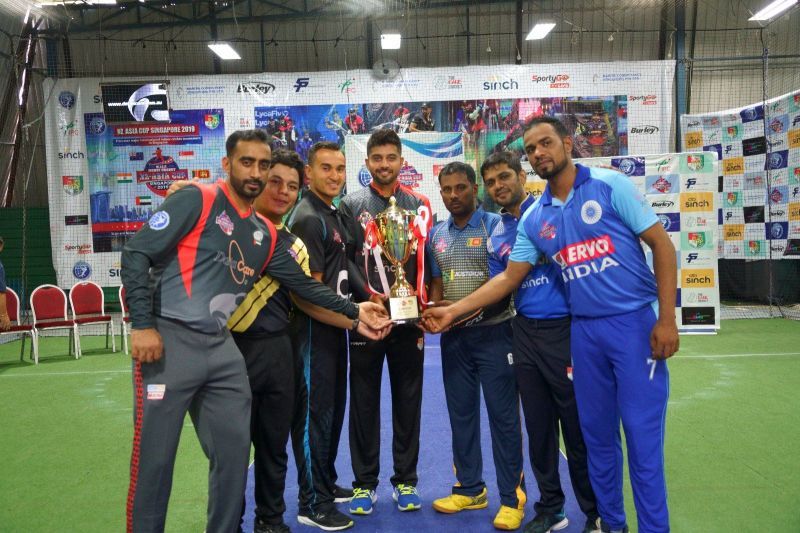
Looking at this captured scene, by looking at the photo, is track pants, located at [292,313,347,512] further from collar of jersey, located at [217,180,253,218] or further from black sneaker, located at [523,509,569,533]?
black sneaker, located at [523,509,569,533]

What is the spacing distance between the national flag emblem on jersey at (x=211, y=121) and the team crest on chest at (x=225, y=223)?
10836mm

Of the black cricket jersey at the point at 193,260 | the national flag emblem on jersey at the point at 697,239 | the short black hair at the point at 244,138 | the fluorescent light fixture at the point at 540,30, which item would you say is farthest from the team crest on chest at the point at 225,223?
the fluorescent light fixture at the point at 540,30

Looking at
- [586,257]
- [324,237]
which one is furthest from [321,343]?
[586,257]

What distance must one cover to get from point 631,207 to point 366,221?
1.56m

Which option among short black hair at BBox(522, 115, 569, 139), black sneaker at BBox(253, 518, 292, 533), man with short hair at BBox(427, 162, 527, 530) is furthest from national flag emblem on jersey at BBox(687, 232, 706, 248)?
black sneaker at BBox(253, 518, 292, 533)

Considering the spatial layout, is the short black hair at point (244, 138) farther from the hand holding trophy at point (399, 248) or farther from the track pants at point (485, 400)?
the track pants at point (485, 400)

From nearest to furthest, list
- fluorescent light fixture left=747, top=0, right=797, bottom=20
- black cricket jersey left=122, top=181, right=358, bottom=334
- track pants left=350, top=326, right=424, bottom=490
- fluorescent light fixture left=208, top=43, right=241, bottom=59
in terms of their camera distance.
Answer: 1. black cricket jersey left=122, top=181, right=358, bottom=334
2. track pants left=350, top=326, right=424, bottom=490
3. fluorescent light fixture left=747, top=0, right=797, bottom=20
4. fluorescent light fixture left=208, top=43, right=241, bottom=59

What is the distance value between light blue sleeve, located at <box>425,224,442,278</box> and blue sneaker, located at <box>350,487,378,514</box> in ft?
4.32

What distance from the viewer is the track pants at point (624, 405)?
2.58 m

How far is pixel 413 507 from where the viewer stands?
348cm

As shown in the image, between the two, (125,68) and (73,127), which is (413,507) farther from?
(125,68)

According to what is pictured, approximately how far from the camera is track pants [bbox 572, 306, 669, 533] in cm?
258

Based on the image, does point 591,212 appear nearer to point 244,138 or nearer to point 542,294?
point 542,294

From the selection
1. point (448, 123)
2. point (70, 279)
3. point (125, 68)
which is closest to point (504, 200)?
→ point (448, 123)
